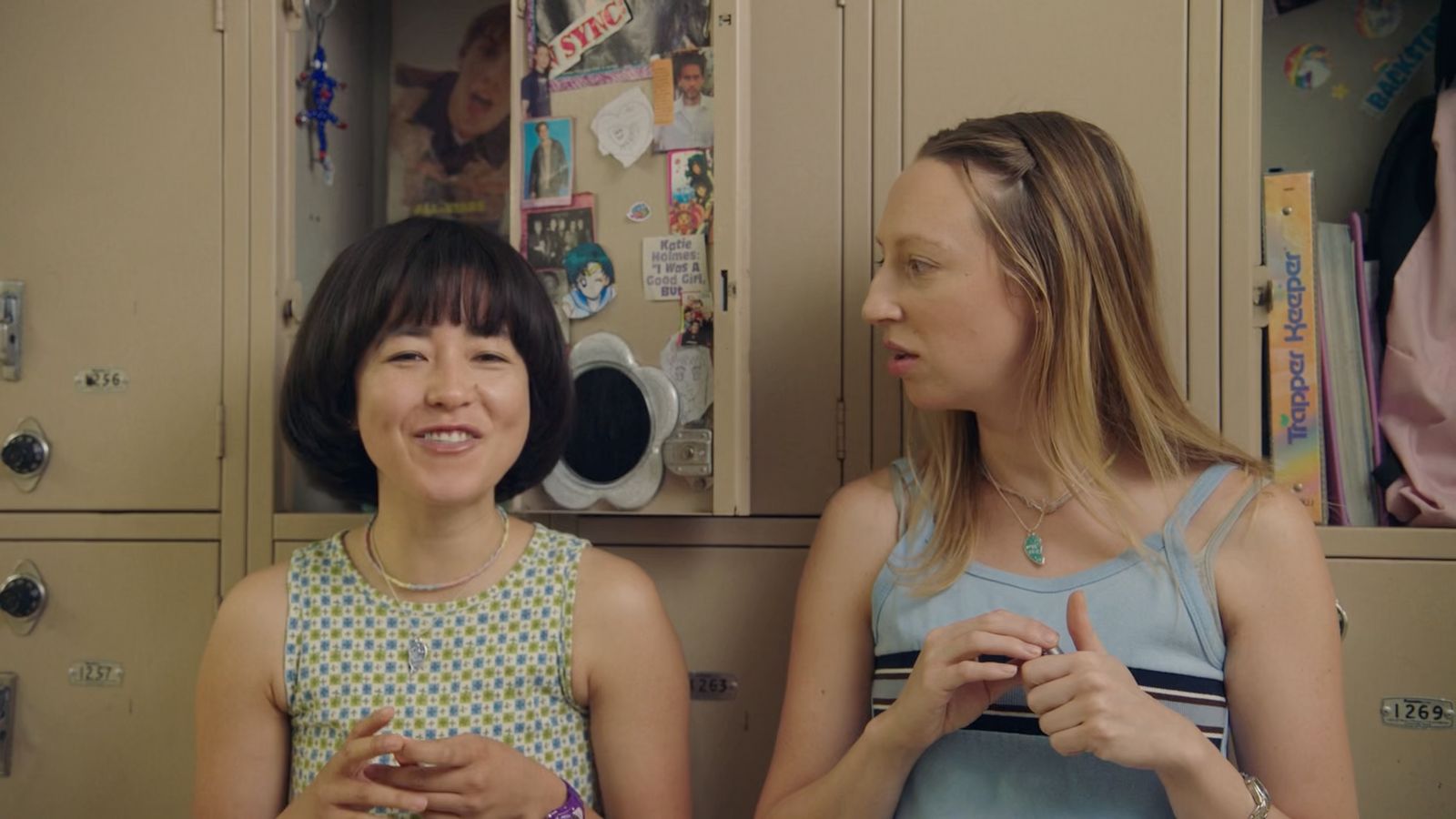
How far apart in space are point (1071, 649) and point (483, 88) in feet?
4.97

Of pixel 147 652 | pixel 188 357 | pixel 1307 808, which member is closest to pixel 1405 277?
pixel 1307 808

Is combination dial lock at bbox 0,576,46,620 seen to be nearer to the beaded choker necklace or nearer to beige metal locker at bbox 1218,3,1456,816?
the beaded choker necklace

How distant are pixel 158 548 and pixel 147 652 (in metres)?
0.17

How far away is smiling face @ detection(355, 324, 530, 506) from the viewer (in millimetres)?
1397

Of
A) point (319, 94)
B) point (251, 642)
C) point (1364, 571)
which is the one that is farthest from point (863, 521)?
point (319, 94)

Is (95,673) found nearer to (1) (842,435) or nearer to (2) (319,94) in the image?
(2) (319,94)

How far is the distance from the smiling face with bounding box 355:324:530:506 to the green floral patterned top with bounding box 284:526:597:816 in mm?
146

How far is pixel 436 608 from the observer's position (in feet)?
4.80

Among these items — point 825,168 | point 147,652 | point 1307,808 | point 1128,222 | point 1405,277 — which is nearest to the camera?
point 1307,808

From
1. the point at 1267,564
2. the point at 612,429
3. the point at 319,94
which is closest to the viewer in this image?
the point at 1267,564

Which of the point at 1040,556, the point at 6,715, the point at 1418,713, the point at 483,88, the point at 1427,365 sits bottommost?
the point at 6,715

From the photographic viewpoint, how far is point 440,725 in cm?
142

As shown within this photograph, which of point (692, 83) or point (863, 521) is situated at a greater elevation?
point (692, 83)

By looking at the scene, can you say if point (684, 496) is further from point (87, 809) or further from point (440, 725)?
point (87, 809)
